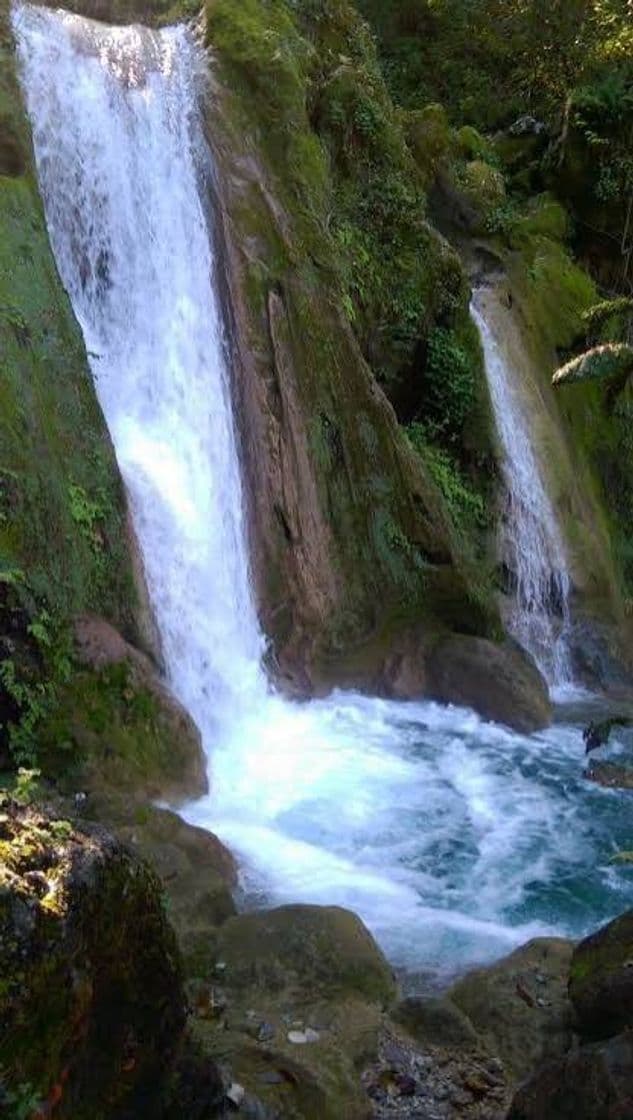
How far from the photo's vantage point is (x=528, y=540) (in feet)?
47.8

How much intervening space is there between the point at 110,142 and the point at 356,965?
912 centimetres

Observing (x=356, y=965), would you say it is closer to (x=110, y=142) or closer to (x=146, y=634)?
(x=146, y=634)

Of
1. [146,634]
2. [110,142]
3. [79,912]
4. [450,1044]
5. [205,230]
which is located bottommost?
[450,1044]

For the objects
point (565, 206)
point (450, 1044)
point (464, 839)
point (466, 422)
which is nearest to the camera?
point (450, 1044)

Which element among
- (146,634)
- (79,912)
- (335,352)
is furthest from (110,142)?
(79,912)

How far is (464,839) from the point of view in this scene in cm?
838

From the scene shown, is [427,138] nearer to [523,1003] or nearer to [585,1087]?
[523,1003]

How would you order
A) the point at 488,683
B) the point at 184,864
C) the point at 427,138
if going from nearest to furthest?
1. the point at 184,864
2. the point at 488,683
3. the point at 427,138

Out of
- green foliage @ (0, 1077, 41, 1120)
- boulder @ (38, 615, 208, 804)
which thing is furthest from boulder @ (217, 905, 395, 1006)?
green foliage @ (0, 1077, 41, 1120)

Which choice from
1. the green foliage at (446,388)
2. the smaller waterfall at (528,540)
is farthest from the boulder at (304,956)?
the green foliage at (446,388)

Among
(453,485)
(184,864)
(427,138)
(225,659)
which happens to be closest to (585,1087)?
(184,864)

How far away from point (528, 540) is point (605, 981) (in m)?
10.0

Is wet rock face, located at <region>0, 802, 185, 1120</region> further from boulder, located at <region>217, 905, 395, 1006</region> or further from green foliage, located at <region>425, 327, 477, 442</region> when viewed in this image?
green foliage, located at <region>425, 327, 477, 442</region>

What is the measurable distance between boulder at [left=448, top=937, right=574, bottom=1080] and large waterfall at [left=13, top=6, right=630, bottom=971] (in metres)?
0.52
